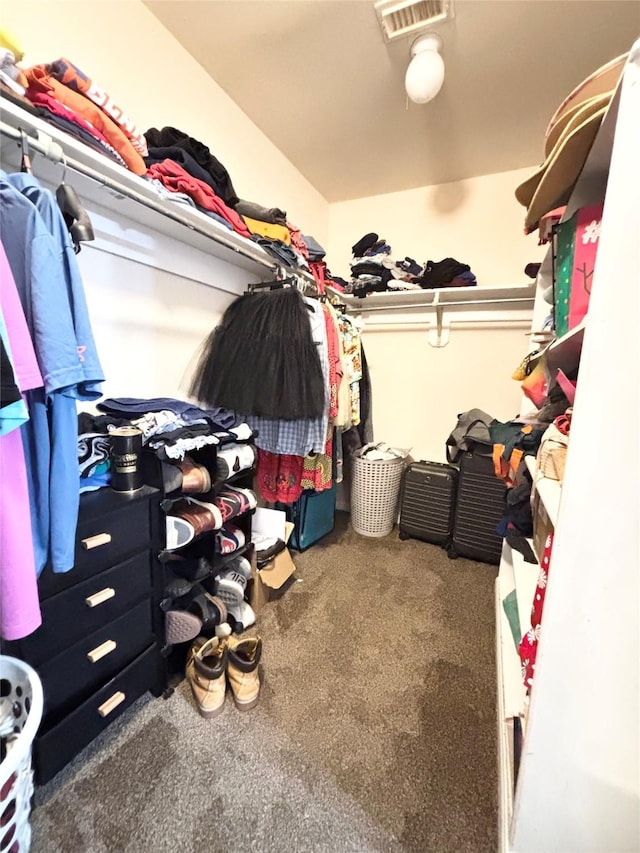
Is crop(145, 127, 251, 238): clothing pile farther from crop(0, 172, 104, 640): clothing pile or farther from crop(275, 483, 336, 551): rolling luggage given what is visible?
crop(275, 483, 336, 551): rolling luggage

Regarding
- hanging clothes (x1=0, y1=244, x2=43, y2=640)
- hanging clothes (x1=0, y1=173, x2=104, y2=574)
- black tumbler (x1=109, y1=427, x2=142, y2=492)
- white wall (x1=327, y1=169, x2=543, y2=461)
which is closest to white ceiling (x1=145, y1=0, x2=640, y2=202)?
white wall (x1=327, y1=169, x2=543, y2=461)

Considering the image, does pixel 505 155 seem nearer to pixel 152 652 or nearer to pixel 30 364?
pixel 30 364

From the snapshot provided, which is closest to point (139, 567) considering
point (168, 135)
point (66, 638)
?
point (66, 638)

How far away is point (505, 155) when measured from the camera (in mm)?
2090

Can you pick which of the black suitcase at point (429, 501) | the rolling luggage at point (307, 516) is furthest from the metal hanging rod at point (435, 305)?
the rolling luggage at point (307, 516)

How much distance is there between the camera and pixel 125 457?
99 cm

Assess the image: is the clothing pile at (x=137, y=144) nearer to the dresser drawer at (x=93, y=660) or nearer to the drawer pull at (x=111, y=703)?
the dresser drawer at (x=93, y=660)

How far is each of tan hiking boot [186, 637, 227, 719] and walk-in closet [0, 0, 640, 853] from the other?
0.4 inches

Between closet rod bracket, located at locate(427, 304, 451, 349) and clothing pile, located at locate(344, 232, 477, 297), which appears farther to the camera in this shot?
closet rod bracket, located at locate(427, 304, 451, 349)

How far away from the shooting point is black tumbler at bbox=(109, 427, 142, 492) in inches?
38.7

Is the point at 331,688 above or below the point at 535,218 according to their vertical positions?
below

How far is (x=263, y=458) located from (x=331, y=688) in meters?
1.05

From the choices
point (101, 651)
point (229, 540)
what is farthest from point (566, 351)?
point (101, 651)

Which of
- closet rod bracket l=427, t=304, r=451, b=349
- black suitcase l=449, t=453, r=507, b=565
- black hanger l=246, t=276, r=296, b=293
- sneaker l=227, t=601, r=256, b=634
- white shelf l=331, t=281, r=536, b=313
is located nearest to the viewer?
sneaker l=227, t=601, r=256, b=634
